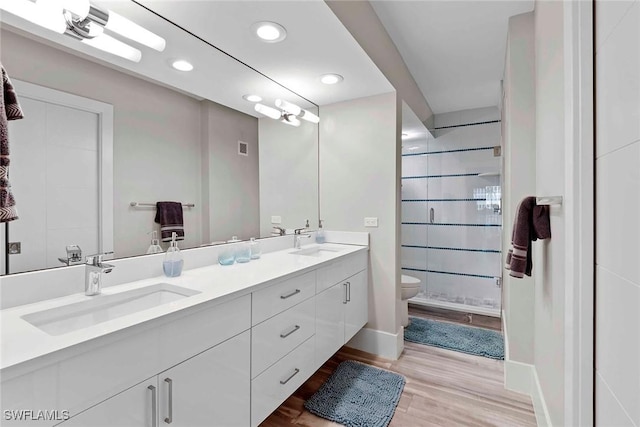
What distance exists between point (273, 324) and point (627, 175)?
1332 mm

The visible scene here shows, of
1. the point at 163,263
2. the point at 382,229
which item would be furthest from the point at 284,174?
the point at 163,263

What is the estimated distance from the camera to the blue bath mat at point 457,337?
2641 millimetres

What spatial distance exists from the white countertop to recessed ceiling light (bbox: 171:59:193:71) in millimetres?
1104

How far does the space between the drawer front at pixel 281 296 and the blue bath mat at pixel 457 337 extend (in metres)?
1.60

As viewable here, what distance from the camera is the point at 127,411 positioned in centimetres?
88

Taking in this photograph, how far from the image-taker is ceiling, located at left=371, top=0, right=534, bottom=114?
1972 mm

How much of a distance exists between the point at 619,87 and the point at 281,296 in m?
1.38

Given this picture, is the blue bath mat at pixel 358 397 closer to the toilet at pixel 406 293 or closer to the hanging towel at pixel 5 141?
the toilet at pixel 406 293

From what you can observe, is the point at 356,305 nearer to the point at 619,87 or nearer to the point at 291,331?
the point at 291,331

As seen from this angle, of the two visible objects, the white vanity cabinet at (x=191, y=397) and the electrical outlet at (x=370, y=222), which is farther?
the electrical outlet at (x=370, y=222)

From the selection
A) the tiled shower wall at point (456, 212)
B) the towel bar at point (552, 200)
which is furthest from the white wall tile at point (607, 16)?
the tiled shower wall at point (456, 212)

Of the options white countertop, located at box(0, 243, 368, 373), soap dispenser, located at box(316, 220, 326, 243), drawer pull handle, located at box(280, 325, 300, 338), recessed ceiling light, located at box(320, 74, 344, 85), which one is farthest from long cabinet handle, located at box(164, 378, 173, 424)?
recessed ceiling light, located at box(320, 74, 344, 85)

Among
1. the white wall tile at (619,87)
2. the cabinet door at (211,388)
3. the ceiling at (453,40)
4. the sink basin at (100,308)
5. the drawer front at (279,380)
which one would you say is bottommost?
the drawer front at (279,380)

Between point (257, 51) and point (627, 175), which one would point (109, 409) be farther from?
point (257, 51)
